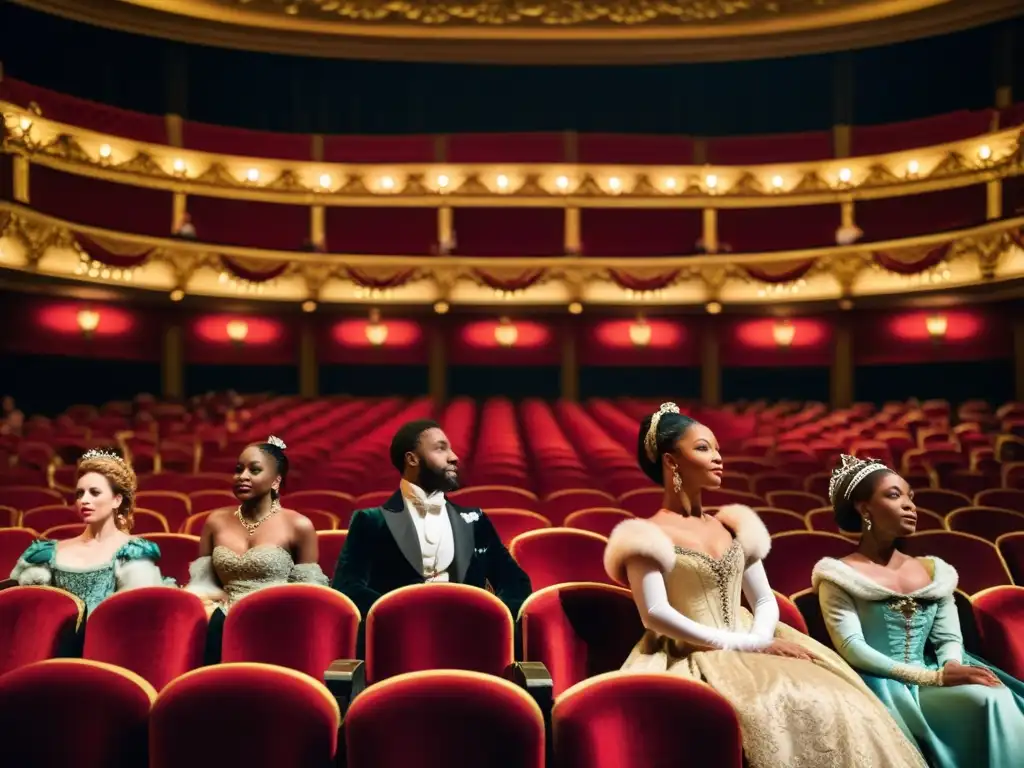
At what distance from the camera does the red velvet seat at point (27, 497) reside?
4.84m

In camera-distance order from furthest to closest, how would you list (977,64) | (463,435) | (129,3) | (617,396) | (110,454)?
1. (617,396)
2. (977,64)
3. (129,3)
4. (463,435)
5. (110,454)

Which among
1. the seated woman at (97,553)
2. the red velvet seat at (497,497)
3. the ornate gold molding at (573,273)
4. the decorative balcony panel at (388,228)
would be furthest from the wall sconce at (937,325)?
the seated woman at (97,553)

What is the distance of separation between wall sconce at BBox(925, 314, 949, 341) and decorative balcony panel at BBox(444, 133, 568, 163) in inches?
251

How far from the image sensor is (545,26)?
49.0 feet

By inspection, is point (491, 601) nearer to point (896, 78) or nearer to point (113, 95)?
point (113, 95)

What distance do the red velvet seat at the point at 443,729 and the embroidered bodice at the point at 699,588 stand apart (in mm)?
548

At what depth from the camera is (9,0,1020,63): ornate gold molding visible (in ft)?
45.3

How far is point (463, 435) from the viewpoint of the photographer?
880 cm

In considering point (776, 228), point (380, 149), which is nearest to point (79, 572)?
point (380, 149)

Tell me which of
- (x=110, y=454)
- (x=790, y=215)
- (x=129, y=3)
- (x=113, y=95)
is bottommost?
(x=110, y=454)

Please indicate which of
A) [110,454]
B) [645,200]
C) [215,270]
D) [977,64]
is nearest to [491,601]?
[110,454]

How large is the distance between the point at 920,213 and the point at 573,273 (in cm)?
541

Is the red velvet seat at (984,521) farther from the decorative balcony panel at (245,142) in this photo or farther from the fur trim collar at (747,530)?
the decorative balcony panel at (245,142)

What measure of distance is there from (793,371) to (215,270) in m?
9.46
